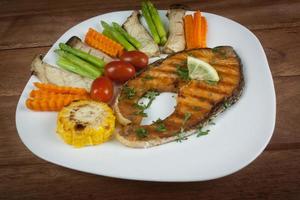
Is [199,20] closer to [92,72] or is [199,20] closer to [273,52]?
[273,52]

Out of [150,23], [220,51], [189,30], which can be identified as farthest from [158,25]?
[220,51]

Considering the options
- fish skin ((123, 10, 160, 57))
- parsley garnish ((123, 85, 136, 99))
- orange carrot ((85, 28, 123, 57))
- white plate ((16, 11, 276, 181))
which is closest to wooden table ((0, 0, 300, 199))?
white plate ((16, 11, 276, 181))

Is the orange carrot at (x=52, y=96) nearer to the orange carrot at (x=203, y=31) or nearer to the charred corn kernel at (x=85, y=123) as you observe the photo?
the charred corn kernel at (x=85, y=123)

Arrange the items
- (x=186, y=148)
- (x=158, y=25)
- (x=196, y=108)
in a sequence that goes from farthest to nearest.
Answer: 1. (x=158, y=25)
2. (x=196, y=108)
3. (x=186, y=148)

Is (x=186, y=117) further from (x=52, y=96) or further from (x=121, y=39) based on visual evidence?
(x=121, y=39)

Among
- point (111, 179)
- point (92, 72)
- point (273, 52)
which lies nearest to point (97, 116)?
point (111, 179)

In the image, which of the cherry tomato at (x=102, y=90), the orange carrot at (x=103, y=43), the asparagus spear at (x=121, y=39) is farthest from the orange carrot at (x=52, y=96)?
the asparagus spear at (x=121, y=39)

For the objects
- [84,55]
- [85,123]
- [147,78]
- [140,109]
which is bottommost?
[85,123]

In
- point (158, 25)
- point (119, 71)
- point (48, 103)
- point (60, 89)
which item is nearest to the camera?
point (48, 103)
